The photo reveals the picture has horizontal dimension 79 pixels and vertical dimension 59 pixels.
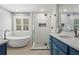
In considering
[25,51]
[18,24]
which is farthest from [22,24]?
[25,51]

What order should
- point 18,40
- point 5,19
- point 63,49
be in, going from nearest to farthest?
1. point 63,49
2. point 5,19
3. point 18,40

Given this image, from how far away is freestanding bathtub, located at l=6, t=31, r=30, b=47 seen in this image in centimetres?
272

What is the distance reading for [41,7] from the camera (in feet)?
9.26

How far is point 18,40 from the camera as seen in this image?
9.45 ft

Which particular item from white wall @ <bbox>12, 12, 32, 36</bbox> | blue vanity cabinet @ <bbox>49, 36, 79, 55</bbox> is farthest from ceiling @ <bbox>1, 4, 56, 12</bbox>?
blue vanity cabinet @ <bbox>49, 36, 79, 55</bbox>

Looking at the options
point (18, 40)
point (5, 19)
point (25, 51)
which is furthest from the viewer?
point (18, 40)

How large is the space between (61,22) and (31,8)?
69cm

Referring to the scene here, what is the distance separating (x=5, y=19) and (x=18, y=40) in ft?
2.28

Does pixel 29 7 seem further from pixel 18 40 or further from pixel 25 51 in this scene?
pixel 25 51

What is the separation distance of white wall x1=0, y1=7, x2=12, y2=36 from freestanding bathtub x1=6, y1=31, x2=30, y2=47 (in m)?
0.25

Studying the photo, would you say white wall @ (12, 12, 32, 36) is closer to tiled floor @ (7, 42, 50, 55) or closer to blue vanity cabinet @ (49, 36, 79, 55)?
tiled floor @ (7, 42, 50, 55)
